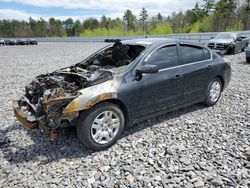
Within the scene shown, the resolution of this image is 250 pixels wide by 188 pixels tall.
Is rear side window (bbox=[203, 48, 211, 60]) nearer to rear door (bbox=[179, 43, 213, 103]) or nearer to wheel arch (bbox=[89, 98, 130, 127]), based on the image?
rear door (bbox=[179, 43, 213, 103])

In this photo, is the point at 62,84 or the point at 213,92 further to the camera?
the point at 213,92

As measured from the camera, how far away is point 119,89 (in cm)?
380

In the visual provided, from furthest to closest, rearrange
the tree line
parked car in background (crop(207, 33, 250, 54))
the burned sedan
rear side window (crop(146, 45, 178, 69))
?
the tree line → parked car in background (crop(207, 33, 250, 54)) → rear side window (crop(146, 45, 178, 69)) → the burned sedan

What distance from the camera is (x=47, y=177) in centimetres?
321

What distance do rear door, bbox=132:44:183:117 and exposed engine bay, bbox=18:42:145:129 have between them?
1.36 feet

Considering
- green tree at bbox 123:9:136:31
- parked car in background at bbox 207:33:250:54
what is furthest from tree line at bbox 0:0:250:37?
parked car in background at bbox 207:33:250:54

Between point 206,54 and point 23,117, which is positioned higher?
point 206,54

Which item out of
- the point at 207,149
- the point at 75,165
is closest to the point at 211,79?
the point at 207,149

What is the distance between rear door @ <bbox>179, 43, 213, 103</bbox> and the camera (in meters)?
4.84

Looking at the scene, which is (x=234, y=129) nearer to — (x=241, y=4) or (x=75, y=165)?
(x=75, y=165)

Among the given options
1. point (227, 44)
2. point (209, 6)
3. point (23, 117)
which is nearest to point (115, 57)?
point (23, 117)

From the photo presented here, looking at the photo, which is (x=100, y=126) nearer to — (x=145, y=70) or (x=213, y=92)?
(x=145, y=70)

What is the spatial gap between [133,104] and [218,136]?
160 cm

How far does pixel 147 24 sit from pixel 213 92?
289 feet
